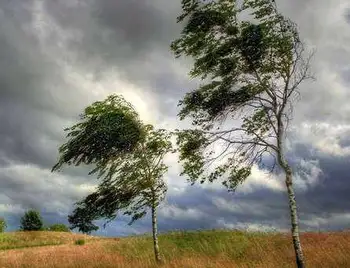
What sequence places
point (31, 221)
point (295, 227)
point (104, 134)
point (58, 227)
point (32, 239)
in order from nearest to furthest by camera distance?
point (295, 227) → point (104, 134) → point (32, 239) → point (31, 221) → point (58, 227)

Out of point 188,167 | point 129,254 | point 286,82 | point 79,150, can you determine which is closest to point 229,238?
point 129,254

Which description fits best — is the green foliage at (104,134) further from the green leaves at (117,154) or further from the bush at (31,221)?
the bush at (31,221)

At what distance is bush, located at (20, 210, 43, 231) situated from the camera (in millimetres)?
64312

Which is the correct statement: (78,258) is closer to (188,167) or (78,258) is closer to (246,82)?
(188,167)

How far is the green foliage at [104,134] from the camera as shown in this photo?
22.0 metres

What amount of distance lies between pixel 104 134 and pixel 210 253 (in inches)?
325

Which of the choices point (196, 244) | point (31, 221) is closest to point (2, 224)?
point (31, 221)

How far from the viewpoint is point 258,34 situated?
15.7 m

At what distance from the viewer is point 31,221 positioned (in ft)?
212

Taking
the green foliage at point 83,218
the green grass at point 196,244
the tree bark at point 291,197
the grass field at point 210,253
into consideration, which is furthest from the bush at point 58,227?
the tree bark at point 291,197

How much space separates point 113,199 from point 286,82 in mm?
10384

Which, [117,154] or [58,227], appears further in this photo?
[58,227]

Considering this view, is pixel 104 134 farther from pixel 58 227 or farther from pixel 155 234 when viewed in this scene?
pixel 58 227

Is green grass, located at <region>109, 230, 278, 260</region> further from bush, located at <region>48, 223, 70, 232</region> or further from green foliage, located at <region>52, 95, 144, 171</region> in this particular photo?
bush, located at <region>48, 223, 70, 232</region>
